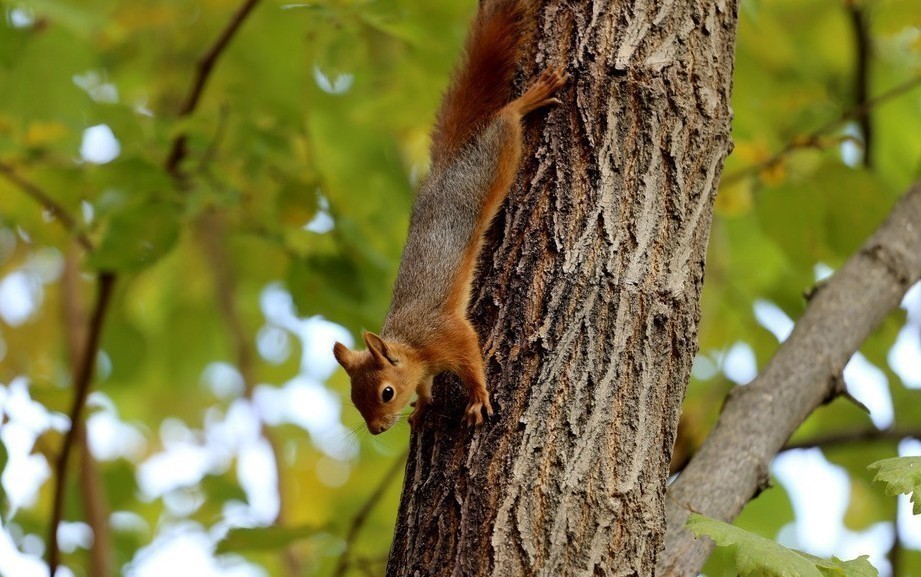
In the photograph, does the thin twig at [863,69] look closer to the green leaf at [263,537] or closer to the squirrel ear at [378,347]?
the squirrel ear at [378,347]

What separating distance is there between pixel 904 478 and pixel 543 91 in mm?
1085

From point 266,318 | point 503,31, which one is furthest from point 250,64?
point 266,318

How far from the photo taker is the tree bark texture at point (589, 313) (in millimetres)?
1883

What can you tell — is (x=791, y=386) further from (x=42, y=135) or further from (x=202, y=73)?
(x=42, y=135)

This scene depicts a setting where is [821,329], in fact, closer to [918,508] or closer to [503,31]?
[918,508]

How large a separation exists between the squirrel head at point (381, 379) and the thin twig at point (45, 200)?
1.00 metres

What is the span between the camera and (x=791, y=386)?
2486mm

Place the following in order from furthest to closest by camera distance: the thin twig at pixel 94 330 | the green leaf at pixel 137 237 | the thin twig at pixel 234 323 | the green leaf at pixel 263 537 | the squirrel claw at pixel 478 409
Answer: the thin twig at pixel 234 323 < the thin twig at pixel 94 330 < the green leaf at pixel 137 237 < the green leaf at pixel 263 537 < the squirrel claw at pixel 478 409

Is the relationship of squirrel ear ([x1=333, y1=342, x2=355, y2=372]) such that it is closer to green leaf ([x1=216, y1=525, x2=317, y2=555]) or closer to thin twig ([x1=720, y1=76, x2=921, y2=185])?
green leaf ([x1=216, y1=525, x2=317, y2=555])

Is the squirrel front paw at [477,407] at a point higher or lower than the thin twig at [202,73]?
lower

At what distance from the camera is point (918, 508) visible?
1.84m

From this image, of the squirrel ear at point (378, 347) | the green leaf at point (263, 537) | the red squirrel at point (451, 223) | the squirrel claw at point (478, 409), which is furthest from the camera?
the green leaf at point (263, 537)

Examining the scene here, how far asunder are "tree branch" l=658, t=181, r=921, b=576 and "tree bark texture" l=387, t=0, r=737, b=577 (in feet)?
1.05

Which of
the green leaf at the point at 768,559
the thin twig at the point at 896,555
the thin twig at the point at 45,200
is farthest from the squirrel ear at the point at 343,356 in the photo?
the thin twig at the point at 896,555
